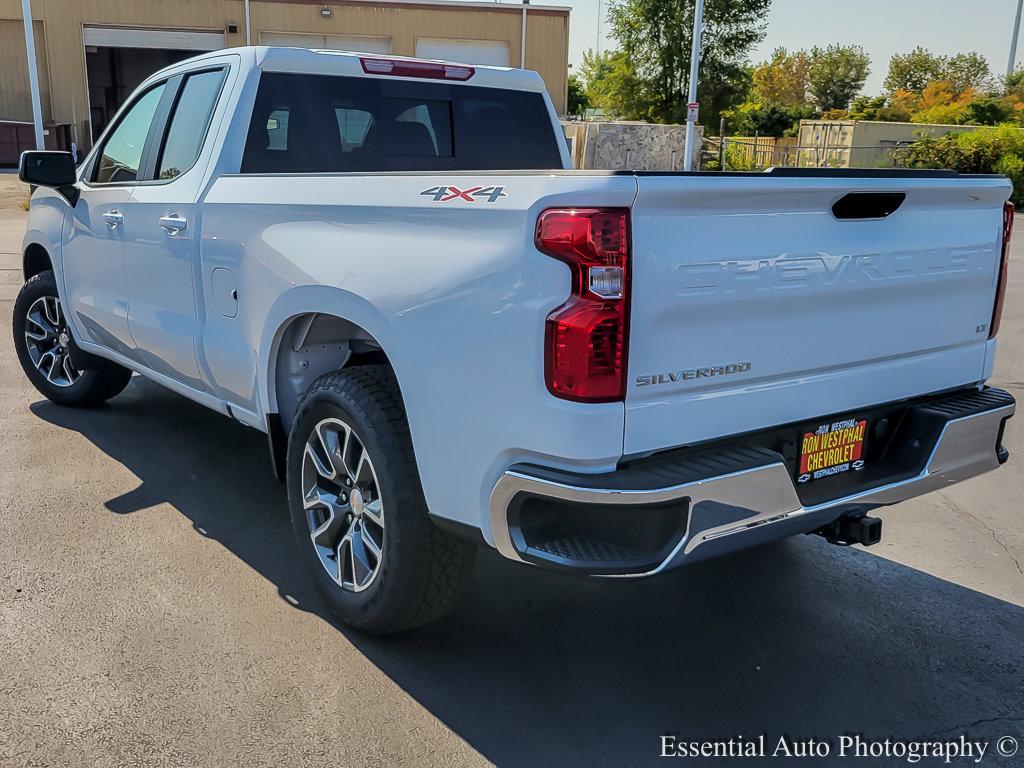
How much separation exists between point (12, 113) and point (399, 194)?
3830cm

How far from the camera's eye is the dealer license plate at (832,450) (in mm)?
3084

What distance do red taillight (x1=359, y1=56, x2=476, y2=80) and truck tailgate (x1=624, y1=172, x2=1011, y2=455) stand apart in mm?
2554

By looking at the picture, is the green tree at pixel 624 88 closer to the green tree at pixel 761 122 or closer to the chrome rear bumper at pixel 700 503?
the green tree at pixel 761 122

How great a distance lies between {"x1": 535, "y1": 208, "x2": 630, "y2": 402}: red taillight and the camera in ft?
8.29

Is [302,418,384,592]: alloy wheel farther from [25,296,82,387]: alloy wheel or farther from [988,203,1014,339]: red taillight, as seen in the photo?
[25,296,82,387]: alloy wheel

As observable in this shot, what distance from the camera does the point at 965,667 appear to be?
3.40 meters

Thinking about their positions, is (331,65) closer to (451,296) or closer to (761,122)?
(451,296)

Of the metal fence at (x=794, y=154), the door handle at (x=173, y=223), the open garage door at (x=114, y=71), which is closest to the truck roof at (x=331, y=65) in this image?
the door handle at (x=173, y=223)

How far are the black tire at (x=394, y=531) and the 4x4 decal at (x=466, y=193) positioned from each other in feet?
2.33

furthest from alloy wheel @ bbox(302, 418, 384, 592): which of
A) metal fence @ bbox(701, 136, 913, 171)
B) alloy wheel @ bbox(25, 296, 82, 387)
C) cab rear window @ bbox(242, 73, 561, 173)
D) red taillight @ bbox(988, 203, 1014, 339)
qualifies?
metal fence @ bbox(701, 136, 913, 171)

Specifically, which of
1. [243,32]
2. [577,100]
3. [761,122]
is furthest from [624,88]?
[577,100]

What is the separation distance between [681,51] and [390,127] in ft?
137

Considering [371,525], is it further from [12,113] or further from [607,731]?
[12,113]

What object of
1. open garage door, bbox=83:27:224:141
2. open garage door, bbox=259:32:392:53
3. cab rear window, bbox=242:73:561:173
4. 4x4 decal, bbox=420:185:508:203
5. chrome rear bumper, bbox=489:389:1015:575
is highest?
open garage door, bbox=259:32:392:53
